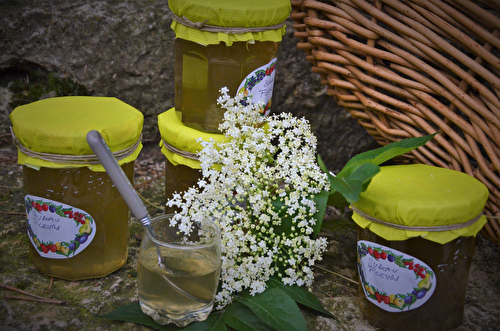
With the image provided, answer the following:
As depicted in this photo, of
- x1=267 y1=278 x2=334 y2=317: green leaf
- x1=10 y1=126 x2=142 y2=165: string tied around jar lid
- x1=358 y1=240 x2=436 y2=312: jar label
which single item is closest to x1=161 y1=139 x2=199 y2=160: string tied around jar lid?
x1=10 y1=126 x2=142 y2=165: string tied around jar lid

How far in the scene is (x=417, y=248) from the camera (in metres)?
0.96

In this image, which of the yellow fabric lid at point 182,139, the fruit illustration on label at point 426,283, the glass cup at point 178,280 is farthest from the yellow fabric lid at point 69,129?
the fruit illustration on label at point 426,283

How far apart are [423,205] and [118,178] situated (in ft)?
1.90

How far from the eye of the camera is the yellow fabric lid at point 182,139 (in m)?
1.20

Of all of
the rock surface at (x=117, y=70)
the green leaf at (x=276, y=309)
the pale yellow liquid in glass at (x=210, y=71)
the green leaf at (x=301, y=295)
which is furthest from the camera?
the rock surface at (x=117, y=70)

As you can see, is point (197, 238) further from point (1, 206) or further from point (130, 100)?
point (130, 100)

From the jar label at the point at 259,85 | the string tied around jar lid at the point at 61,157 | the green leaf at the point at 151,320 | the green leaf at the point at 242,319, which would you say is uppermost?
the jar label at the point at 259,85

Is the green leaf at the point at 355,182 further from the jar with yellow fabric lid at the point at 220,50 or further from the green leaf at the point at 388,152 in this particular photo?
the jar with yellow fabric lid at the point at 220,50

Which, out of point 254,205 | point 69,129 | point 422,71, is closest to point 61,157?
point 69,129

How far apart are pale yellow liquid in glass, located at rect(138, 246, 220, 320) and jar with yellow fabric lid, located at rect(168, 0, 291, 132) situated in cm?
38

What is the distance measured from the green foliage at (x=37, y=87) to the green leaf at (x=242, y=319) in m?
1.03

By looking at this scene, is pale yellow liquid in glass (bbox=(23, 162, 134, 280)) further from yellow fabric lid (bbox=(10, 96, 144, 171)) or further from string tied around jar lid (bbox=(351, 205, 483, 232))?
string tied around jar lid (bbox=(351, 205, 483, 232))

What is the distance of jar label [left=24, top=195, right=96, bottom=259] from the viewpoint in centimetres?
105

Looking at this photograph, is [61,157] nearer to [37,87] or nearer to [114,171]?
[114,171]
